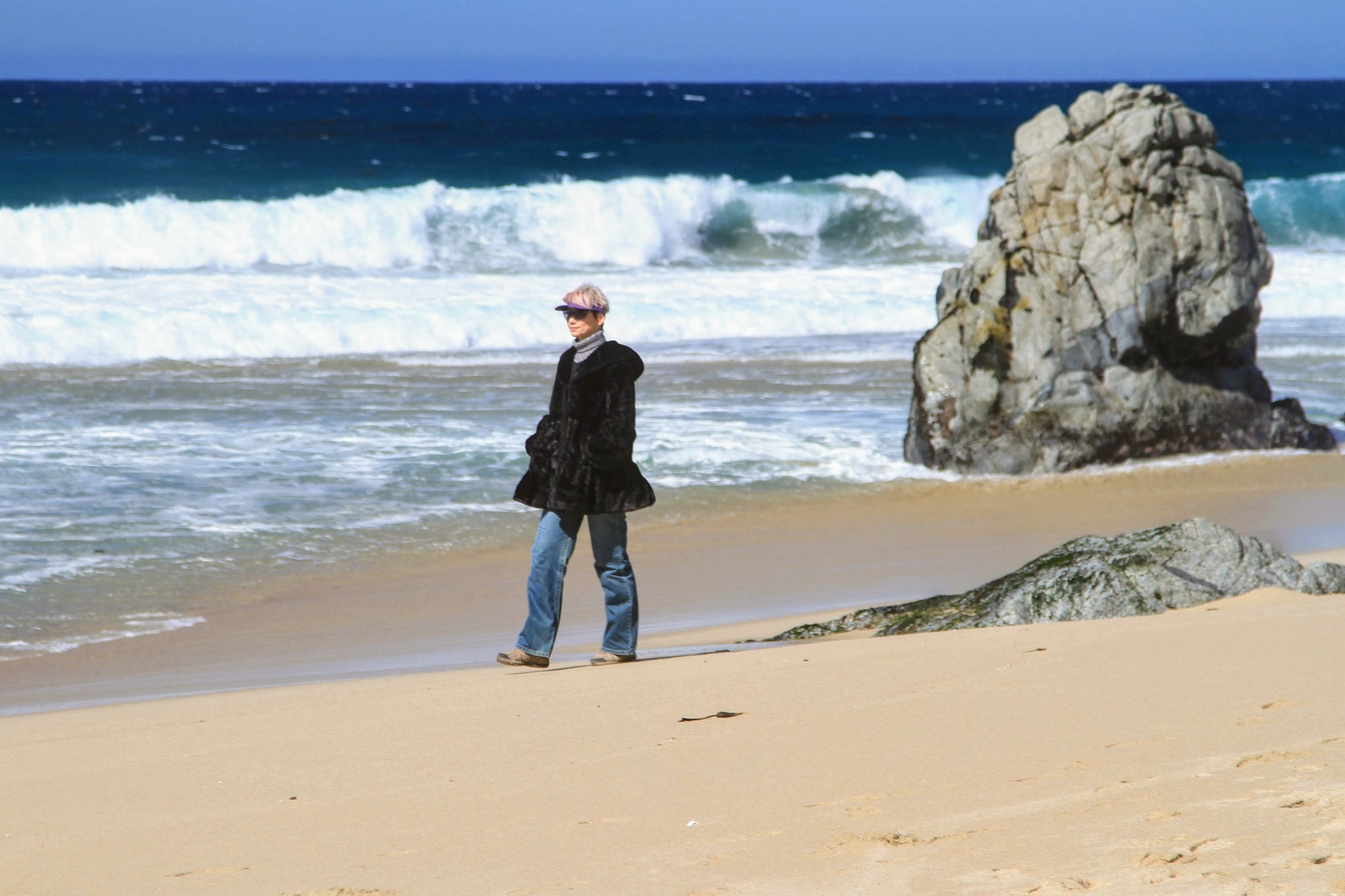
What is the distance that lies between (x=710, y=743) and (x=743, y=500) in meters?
5.62

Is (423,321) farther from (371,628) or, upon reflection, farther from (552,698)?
(552,698)

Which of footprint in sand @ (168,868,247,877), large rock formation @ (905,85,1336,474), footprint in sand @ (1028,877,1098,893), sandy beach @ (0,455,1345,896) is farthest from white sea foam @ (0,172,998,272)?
footprint in sand @ (1028,877,1098,893)

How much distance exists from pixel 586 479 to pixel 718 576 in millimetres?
2618

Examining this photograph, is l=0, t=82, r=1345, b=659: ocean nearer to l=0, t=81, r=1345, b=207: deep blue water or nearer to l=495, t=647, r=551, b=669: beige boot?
l=0, t=81, r=1345, b=207: deep blue water

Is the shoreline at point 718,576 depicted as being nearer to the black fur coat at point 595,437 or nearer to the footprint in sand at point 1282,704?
the black fur coat at point 595,437

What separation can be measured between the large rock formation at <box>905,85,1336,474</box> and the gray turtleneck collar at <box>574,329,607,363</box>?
5712 millimetres

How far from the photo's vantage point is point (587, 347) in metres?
5.45

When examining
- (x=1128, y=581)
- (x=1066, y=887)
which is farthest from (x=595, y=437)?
(x=1066, y=887)

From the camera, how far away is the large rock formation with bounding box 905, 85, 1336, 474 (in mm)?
10648

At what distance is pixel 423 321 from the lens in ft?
56.4

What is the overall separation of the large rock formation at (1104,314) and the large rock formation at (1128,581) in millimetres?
4720

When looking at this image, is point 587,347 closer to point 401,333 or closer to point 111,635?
point 111,635

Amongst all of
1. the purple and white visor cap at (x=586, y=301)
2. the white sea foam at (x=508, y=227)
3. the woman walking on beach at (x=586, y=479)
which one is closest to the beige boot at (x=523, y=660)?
the woman walking on beach at (x=586, y=479)

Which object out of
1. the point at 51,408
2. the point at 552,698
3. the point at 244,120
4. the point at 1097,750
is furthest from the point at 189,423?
the point at 244,120
